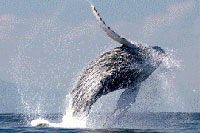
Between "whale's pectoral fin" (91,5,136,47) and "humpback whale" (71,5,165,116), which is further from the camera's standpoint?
"humpback whale" (71,5,165,116)

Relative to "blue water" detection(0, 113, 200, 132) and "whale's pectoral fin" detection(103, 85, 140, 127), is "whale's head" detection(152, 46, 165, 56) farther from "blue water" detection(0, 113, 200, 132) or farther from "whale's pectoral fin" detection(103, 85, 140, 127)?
"blue water" detection(0, 113, 200, 132)

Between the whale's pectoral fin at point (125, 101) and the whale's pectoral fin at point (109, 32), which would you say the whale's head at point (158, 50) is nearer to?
the whale's pectoral fin at point (109, 32)

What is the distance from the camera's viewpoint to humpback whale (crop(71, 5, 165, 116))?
47.0 feet

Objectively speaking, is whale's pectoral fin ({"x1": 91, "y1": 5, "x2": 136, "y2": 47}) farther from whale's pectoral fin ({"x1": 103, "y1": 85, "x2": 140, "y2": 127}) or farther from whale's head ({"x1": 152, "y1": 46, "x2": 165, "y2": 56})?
whale's pectoral fin ({"x1": 103, "y1": 85, "x2": 140, "y2": 127})

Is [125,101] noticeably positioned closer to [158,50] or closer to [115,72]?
[115,72]

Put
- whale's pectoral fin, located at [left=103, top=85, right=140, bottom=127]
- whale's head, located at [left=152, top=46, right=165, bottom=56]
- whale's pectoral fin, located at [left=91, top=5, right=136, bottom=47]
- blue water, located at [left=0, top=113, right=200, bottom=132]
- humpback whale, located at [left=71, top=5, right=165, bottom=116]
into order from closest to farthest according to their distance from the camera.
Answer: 1. whale's pectoral fin, located at [left=91, top=5, right=136, bottom=47]
2. humpback whale, located at [left=71, top=5, right=165, bottom=116]
3. whale's head, located at [left=152, top=46, right=165, bottom=56]
4. blue water, located at [left=0, top=113, right=200, bottom=132]
5. whale's pectoral fin, located at [left=103, top=85, right=140, bottom=127]

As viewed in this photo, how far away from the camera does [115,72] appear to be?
1446 cm

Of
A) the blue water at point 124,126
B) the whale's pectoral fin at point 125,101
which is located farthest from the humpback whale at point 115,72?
the blue water at point 124,126

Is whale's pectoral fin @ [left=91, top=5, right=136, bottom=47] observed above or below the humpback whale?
above

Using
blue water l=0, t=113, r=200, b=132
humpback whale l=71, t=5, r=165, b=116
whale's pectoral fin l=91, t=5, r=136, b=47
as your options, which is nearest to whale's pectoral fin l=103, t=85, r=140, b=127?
humpback whale l=71, t=5, r=165, b=116

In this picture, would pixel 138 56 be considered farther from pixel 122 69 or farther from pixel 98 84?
pixel 98 84

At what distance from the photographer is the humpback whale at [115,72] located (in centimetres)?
1433

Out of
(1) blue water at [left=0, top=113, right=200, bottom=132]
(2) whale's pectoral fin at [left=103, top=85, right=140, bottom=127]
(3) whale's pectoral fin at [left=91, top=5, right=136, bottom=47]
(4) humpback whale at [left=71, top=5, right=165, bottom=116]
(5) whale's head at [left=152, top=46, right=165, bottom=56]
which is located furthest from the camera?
(2) whale's pectoral fin at [left=103, top=85, right=140, bottom=127]

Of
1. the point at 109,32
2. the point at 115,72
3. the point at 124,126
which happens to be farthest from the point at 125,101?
the point at 109,32
